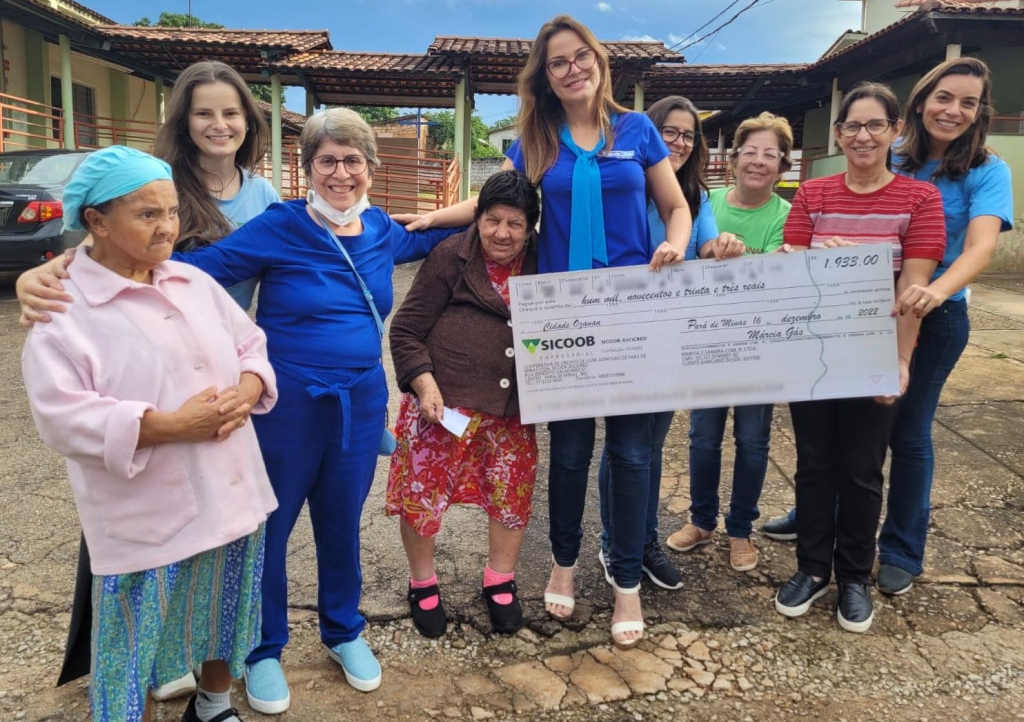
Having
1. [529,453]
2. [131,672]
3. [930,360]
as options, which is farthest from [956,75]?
[131,672]

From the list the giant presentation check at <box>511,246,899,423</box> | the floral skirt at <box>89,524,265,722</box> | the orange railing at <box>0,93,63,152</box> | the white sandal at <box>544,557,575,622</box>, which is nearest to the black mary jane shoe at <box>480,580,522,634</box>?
the white sandal at <box>544,557,575,622</box>

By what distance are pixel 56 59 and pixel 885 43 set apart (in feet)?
53.2

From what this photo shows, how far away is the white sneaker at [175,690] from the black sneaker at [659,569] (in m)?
1.63

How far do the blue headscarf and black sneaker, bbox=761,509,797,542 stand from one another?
283cm

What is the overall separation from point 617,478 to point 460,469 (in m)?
0.54

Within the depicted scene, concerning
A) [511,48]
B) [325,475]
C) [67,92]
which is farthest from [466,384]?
[67,92]

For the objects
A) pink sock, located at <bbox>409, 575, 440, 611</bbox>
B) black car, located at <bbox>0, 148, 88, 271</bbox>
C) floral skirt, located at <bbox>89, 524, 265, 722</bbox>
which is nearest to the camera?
floral skirt, located at <bbox>89, 524, 265, 722</bbox>

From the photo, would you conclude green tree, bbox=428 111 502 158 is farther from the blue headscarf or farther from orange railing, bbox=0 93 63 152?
the blue headscarf

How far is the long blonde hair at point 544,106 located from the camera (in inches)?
89.4

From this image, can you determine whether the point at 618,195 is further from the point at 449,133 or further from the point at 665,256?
the point at 449,133

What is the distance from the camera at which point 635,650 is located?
245 cm

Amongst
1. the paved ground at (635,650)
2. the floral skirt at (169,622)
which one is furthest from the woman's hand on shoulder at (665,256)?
the floral skirt at (169,622)

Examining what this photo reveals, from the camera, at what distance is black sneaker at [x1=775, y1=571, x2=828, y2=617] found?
262 centimetres

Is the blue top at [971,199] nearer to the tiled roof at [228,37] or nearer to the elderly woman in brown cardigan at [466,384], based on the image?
the elderly woman in brown cardigan at [466,384]
